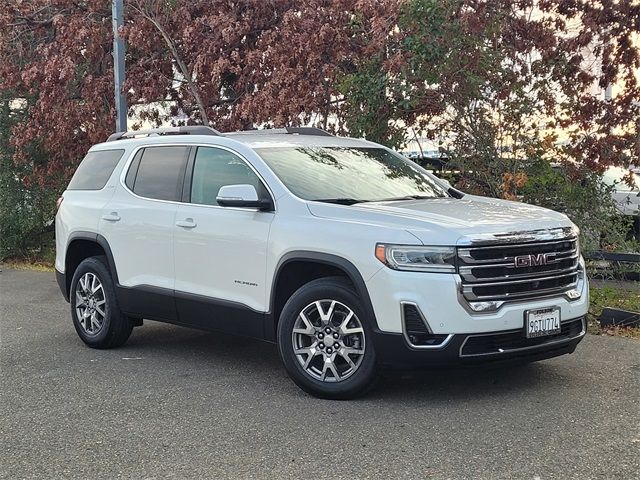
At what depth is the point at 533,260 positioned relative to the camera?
17.4ft

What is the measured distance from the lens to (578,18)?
941 cm

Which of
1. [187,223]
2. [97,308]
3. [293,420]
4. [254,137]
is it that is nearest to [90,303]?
[97,308]

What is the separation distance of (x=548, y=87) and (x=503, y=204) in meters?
3.82

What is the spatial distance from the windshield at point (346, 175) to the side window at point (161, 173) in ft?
2.76

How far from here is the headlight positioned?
503cm

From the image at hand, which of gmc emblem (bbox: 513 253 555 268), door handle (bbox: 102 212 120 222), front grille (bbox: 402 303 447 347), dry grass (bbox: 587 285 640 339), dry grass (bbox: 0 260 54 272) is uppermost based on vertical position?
gmc emblem (bbox: 513 253 555 268)

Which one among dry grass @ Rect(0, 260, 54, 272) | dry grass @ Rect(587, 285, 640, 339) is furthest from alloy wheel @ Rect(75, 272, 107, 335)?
dry grass @ Rect(0, 260, 54, 272)

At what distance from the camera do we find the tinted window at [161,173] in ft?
22.0

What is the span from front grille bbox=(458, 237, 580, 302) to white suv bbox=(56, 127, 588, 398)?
1 centimetres

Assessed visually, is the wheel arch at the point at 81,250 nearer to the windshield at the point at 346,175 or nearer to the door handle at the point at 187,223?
the door handle at the point at 187,223

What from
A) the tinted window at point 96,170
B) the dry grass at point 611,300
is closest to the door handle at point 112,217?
the tinted window at point 96,170

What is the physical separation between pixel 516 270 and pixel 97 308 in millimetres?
3924

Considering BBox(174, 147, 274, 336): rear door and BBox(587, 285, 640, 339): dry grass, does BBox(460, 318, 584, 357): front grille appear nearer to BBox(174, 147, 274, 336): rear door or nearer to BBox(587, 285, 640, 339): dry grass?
BBox(174, 147, 274, 336): rear door

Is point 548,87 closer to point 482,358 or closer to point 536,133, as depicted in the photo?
point 536,133
